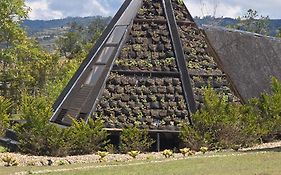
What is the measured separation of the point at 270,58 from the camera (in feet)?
75.8

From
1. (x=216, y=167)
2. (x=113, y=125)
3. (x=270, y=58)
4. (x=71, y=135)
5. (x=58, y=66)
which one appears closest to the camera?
(x=216, y=167)

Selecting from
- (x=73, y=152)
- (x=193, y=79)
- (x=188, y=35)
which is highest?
(x=188, y=35)

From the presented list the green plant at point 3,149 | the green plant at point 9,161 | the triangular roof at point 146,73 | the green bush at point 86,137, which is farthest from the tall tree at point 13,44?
the green plant at point 9,161

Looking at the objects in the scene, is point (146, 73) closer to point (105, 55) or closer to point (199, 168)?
point (105, 55)

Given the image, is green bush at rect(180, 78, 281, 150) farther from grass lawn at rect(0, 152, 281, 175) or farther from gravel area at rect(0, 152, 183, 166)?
grass lawn at rect(0, 152, 281, 175)

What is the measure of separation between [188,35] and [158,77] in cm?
225

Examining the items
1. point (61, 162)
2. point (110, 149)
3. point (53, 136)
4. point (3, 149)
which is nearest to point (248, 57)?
point (110, 149)

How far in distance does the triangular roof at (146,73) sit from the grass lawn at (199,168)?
18.5 feet

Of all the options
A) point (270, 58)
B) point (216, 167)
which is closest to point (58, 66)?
point (270, 58)

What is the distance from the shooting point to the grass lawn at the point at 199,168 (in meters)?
10.6

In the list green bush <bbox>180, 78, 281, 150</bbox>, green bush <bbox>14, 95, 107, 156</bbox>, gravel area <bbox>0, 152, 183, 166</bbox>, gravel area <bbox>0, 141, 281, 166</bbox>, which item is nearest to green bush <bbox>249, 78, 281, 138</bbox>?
green bush <bbox>180, 78, 281, 150</bbox>

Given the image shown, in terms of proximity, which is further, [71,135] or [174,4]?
[174,4]

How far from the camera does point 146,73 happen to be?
19.6 meters

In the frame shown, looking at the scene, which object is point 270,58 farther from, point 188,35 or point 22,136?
point 22,136
